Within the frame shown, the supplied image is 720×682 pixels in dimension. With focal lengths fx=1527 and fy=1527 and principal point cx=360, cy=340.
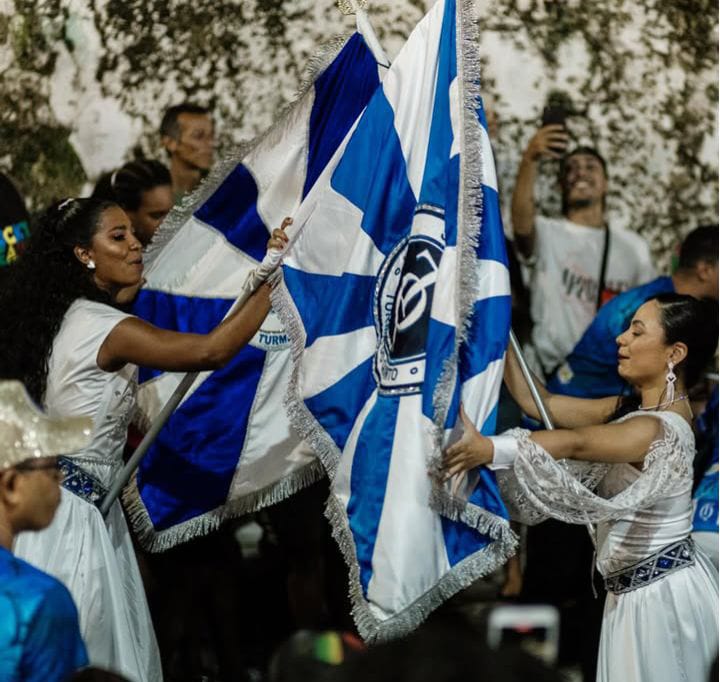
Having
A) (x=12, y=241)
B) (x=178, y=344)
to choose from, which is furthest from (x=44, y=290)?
(x=12, y=241)

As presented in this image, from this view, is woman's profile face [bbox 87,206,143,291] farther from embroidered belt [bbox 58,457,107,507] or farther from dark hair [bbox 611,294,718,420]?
dark hair [bbox 611,294,718,420]

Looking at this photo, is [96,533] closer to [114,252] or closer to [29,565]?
[114,252]

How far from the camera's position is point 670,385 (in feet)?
15.2

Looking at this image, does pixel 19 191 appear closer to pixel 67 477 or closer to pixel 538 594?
pixel 67 477

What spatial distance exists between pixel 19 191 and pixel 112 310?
2.26 m

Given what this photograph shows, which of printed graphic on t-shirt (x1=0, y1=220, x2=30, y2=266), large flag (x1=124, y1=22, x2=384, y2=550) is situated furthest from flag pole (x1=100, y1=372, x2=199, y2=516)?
printed graphic on t-shirt (x1=0, y1=220, x2=30, y2=266)

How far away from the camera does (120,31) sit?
698 cm

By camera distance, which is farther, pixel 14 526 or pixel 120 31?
pixel 120 31

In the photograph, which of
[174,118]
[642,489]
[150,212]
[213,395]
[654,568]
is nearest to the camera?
[642,489]

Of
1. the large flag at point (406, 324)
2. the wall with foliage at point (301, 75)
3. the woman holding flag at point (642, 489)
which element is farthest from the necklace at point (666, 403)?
the wall with foliage at point (301, 75)

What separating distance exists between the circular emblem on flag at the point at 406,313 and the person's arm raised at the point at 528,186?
2254 mm

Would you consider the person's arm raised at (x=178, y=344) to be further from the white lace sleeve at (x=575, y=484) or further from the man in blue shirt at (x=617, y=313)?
the man in blue shirt at (x=617, y=313)

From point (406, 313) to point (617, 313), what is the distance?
86.2 inches

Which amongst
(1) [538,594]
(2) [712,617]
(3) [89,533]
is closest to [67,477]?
(3) [89,533]
